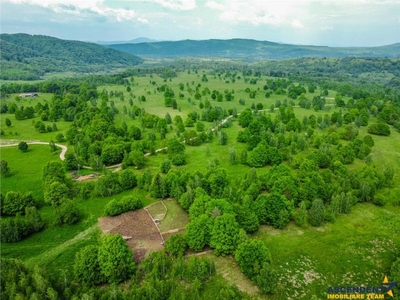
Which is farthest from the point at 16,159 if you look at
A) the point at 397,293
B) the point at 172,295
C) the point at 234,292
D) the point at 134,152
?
the point at 397,293

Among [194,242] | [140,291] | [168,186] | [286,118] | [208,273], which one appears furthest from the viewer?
[286,118]

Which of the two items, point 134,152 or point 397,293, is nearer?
point 397,293

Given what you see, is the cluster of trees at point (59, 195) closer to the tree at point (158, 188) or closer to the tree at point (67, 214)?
the tree at point (67, 214)

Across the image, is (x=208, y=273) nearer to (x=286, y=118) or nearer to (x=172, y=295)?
(x=172, y=295)

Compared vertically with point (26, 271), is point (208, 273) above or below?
below

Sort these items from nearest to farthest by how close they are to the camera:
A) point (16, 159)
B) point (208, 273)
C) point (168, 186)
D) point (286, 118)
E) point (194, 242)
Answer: point (208, 273) → point (194, 242) → point (168, 186) → point (16, 159) → point (286, 118)
